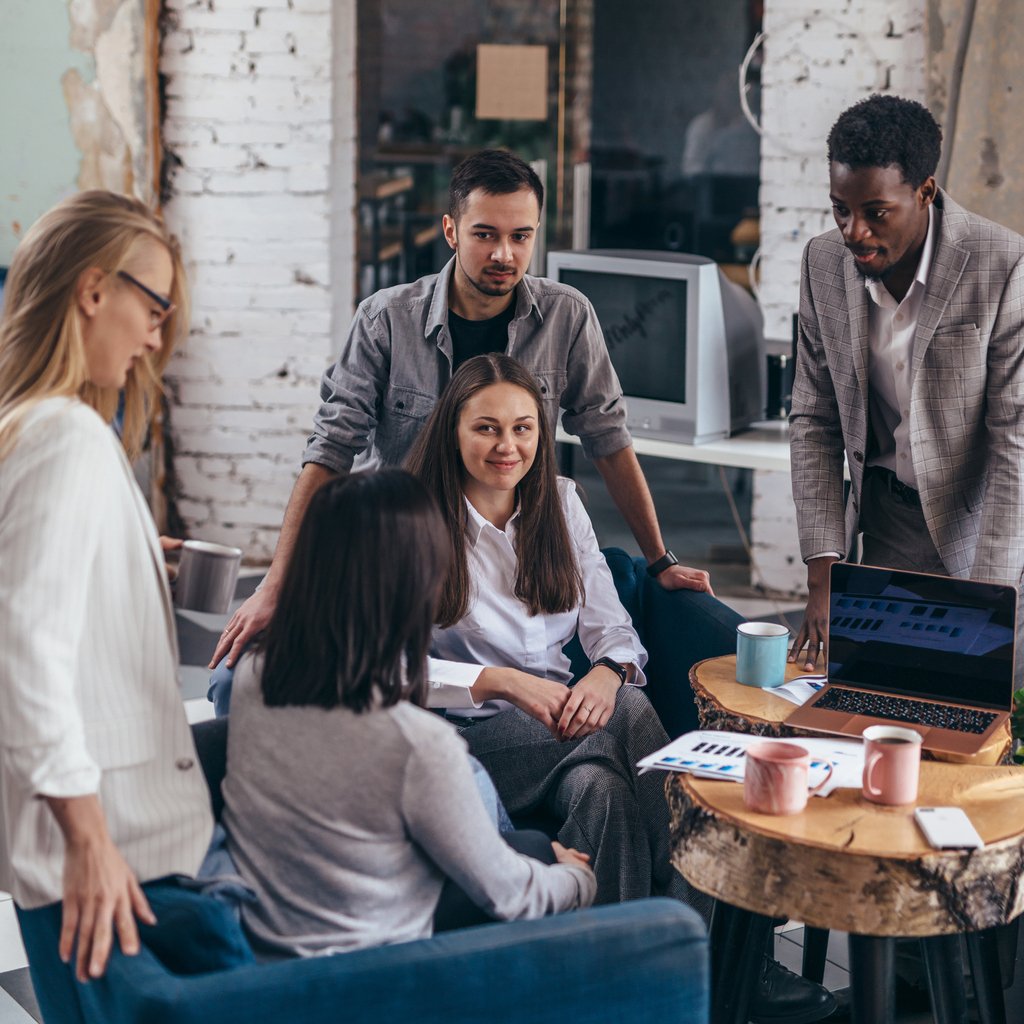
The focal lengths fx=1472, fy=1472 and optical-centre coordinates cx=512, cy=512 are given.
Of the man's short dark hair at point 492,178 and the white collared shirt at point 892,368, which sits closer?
the white collared shirt at point 892,368

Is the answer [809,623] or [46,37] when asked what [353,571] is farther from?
[46,37]

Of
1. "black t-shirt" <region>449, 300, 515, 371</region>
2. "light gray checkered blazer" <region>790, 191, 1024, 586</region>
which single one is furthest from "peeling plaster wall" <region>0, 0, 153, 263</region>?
"light gray checkered blazer" <region>790, 191, 1024, 586</region>

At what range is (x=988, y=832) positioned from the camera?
1768 millimetres

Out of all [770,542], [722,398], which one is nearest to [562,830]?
[722,398]

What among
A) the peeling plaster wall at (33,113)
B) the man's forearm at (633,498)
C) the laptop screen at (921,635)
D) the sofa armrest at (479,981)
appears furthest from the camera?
the peeling plaster wall at (33,113)

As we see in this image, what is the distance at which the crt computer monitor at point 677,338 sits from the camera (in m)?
4.12

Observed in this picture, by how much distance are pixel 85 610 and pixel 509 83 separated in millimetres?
4168

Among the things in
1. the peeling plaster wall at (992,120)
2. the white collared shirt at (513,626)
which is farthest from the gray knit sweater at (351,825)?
the peeling plaster wall at (992,120)

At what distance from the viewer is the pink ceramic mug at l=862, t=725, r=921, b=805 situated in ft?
6.00

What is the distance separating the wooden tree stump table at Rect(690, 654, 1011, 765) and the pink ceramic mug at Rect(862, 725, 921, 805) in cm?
18

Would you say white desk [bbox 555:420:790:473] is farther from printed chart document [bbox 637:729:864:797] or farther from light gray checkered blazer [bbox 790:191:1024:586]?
printed chart document [bbox 637:729:864:797]

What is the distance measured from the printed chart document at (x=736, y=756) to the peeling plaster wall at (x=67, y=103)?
11.1ft

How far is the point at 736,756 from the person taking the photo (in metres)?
1.97

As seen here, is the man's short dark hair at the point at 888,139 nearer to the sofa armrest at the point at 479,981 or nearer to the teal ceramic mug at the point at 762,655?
the teal ceramic mug at the point at 762,655
